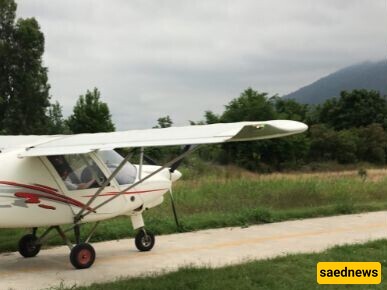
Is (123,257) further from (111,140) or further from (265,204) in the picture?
(265,204)

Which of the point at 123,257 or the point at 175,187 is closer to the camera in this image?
the point at 123,257

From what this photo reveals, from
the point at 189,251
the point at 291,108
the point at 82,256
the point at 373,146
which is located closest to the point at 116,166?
the point at 82,256

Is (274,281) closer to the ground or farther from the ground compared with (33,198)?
closer to the ground

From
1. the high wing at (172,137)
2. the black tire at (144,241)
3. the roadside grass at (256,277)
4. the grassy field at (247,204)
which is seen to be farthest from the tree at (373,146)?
the high wing at (172,137)

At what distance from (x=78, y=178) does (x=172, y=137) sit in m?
2.49

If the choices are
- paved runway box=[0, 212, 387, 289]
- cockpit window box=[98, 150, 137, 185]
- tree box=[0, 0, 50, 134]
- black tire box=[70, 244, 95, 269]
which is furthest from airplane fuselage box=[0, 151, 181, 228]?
tree box=[0, 0, 50, 134]

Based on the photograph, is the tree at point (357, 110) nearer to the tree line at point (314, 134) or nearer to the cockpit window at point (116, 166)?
the tree line at point (314, 134)

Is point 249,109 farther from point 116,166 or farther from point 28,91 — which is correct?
point 116,166

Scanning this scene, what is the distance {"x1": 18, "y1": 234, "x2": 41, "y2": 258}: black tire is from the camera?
10.1 metres

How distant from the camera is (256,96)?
6081 centimetres

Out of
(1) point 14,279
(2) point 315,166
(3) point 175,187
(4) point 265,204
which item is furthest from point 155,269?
(2) point 315,166

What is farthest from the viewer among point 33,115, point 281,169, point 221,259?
point 281,169

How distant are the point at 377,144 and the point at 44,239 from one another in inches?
2416

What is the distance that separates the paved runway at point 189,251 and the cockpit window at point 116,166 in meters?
1.40
